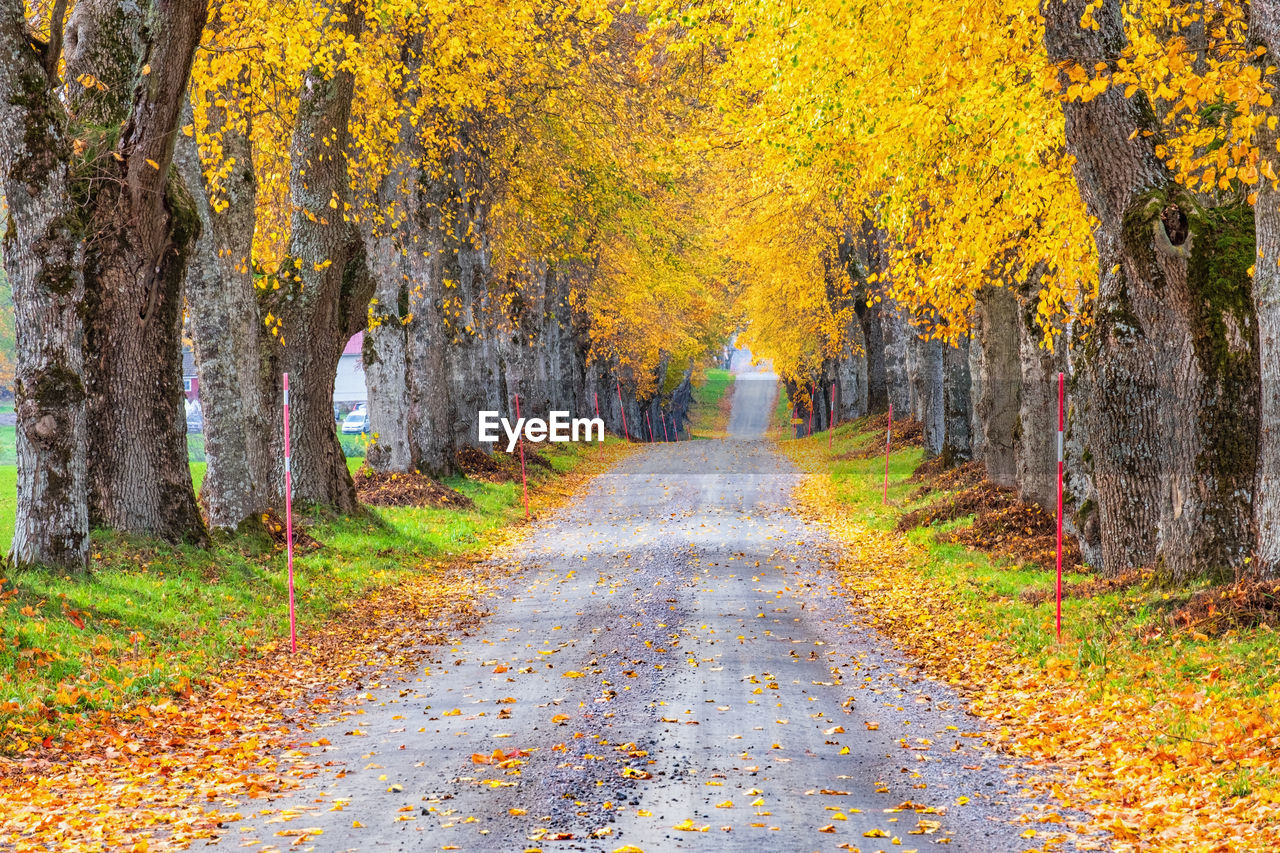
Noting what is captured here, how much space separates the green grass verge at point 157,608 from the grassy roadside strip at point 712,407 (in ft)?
188

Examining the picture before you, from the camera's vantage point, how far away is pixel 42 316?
10664 mm

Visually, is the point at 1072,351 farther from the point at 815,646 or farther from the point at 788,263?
the point at 788,263

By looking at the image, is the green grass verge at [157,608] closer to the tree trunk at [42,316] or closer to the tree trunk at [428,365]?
the tree trunk at [42,316]

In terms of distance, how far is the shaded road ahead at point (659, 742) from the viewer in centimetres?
598

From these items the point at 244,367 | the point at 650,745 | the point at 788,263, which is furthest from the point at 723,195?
the point at 650,745

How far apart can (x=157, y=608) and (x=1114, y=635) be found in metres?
7.78

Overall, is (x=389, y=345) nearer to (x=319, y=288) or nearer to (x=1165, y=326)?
(x=319, y=288)

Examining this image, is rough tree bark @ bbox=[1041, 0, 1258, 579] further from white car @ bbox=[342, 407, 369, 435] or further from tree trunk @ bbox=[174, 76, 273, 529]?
white car @ bbox=[342, 407, 369, 435]

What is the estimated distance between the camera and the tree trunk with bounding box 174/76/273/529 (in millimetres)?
13977

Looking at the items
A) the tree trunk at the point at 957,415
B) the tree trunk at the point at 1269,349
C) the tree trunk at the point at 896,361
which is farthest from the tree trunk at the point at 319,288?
the tree trunk at the point at 896,361

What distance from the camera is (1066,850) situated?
18.7ft

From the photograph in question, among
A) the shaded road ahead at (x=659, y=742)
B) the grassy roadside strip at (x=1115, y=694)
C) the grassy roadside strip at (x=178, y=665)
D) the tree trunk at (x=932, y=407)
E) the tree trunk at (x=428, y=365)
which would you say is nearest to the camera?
the shaded road ahead at (x=659, y=742)

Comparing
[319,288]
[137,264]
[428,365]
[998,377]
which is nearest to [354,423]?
[428,365]

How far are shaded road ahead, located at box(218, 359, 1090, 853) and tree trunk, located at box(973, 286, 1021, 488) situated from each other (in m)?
5.62
